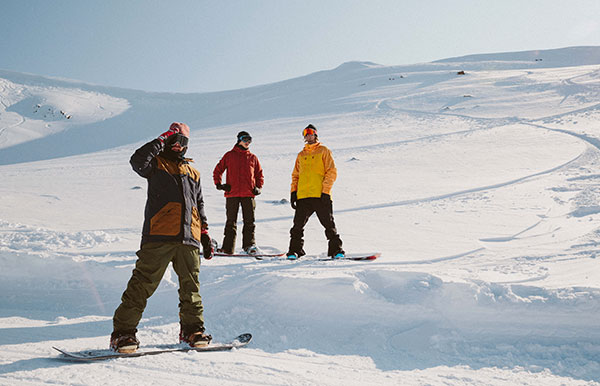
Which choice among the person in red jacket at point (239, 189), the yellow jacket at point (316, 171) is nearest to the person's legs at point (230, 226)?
the person in red jacket at point (239, 189)

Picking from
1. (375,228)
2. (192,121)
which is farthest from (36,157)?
(375,228)

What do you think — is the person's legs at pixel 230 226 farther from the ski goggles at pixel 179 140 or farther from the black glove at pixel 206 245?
the ski goggles at pixel 179 140

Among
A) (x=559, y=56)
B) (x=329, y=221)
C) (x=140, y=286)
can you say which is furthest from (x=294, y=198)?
(x=559, y=56)

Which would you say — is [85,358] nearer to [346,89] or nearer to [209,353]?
[209,353]

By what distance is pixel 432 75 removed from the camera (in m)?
38.7

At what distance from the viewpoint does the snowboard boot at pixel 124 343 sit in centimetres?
268

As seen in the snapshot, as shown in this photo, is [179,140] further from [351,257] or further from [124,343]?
[351,257]

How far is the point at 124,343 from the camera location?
2691 millimetres

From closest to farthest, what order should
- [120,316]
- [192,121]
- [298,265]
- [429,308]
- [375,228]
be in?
[120,316] → [429,308] → [298,265] → [375,228] → [192,121]

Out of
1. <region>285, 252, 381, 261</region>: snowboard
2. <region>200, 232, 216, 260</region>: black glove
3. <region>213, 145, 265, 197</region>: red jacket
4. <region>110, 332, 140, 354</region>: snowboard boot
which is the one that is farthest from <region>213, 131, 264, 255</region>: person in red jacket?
<region>110, 332, 140, 354</region>: snowboard boot

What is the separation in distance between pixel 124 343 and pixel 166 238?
2.34ft

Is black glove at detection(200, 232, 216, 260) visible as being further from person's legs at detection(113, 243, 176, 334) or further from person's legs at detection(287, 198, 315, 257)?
person's legs at detection(287, 198, 315, 257)

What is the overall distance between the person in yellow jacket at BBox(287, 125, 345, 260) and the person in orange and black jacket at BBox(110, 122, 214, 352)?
2.39 metres

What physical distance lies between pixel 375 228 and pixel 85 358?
546 cm
